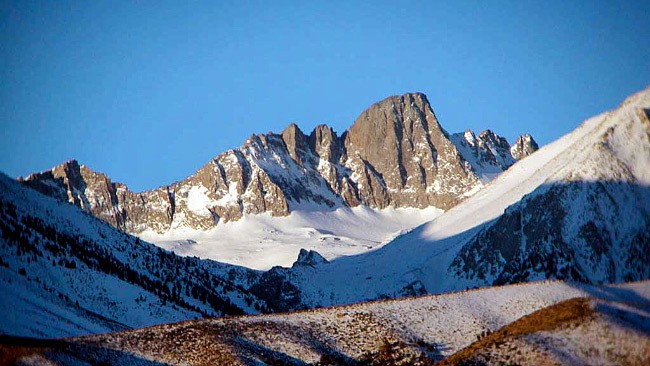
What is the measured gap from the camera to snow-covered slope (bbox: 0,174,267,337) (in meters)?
104

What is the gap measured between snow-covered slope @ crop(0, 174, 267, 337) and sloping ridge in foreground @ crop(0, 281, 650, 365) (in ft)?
100

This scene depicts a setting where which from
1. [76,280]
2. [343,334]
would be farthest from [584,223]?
[343,334]

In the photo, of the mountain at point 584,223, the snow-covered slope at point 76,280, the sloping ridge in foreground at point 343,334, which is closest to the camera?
the sloping ridge in foreground at point 343,334

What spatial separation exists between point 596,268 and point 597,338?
8924cm

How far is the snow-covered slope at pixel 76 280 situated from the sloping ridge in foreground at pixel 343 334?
1202 inches

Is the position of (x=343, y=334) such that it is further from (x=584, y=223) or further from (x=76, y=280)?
(x=584, y=223)

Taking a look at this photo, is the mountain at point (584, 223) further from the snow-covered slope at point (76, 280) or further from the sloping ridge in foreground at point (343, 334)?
the sloping ridge in foreground at point (343, 334)

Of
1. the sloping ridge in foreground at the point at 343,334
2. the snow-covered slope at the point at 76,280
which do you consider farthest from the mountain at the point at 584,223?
the sloping ridge in foreground at the point at 343,334

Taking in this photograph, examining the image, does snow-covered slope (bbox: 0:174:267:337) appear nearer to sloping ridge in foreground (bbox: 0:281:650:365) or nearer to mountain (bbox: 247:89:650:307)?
sloping ridge in foreground (bbox: 0:281:650:365)

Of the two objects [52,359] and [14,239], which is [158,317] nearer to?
[14,239]

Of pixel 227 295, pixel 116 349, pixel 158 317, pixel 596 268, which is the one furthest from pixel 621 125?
pixel 116 349

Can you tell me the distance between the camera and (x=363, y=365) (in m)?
61.0

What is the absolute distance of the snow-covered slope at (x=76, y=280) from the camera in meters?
104

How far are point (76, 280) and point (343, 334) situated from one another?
82670mm
